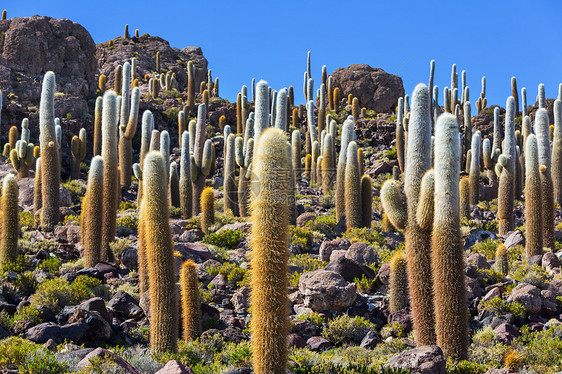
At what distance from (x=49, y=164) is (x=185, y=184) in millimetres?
4620

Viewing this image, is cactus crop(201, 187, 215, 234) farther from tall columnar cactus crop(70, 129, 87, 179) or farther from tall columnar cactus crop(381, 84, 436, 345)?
tall columnar cactus crop(70, 129, 87, 179)

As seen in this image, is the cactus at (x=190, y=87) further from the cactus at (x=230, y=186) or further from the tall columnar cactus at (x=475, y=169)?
the tall columnar cactus at (x=475, y=169)

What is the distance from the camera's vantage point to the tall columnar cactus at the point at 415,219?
697 centimetres

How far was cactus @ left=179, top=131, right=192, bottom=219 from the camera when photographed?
55.7 ft

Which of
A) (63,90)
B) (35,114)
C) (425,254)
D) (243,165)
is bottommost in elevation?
(425,254)

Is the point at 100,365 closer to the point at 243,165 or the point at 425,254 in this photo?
the point at 425,254

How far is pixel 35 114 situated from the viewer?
27.3m

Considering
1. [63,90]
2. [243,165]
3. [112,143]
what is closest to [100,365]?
[112,143]

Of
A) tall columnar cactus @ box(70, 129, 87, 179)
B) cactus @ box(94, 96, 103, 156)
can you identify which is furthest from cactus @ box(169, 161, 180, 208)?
tall columnar cactus @ box(70, 129, 87, 179)

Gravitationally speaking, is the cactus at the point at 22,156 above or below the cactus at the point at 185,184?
above

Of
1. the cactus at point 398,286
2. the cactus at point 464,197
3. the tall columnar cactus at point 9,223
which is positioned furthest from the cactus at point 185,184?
the cactus at point 398,286

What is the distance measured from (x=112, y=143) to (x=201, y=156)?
485 cm

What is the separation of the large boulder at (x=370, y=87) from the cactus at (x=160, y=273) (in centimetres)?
3054

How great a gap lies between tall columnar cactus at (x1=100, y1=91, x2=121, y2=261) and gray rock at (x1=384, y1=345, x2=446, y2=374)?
7124mm
